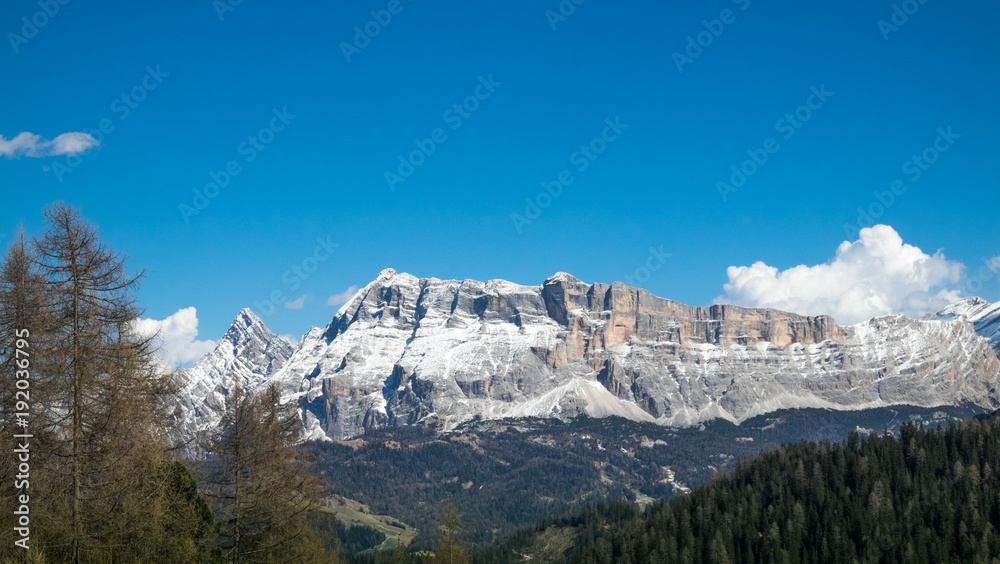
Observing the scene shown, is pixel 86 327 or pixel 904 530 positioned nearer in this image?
pixel 86 327

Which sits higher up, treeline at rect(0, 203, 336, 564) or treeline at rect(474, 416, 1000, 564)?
treeline at rect(0, 203, 336, 564)

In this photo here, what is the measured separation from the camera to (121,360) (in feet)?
90.8

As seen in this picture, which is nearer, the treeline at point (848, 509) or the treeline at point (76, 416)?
the treeline at point (76, 416)

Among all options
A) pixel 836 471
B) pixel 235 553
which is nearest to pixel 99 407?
pixel 235 553

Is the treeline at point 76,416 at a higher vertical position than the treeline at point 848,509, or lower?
higher

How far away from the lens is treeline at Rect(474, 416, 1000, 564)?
417 ft

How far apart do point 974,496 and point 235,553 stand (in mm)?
131643

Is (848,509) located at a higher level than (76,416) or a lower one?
lower

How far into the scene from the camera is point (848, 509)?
466 feet

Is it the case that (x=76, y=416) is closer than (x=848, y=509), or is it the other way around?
(x=76, y=416)

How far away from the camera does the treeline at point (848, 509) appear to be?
417 ft

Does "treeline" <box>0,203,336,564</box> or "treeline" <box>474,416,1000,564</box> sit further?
"treeline" <box>474,416,1000,564</box>

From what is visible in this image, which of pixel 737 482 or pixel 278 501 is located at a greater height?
pixel 278 501

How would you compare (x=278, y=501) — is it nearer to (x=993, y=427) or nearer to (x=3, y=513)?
(x=3, y=513)
